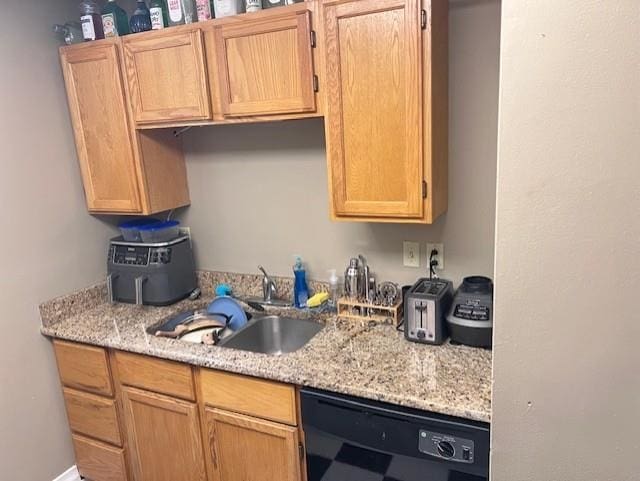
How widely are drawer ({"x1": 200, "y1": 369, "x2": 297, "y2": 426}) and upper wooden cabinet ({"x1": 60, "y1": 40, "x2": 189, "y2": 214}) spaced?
33.7 inches

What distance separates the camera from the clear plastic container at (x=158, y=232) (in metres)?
2.30

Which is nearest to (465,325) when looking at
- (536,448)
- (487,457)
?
(487,457)

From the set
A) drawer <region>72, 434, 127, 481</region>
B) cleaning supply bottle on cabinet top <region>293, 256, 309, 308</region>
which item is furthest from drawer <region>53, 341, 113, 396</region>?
cleaning supply bottle on cabinet top <region>293, 256, 309, 308</region>

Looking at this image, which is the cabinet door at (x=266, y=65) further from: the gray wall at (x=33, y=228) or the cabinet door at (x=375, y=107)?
the gray wall at (x=33, y=228)

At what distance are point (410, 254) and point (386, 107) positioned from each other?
662mm

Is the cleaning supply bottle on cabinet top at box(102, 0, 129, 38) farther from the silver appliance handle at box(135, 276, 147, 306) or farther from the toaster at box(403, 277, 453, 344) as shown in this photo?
the toaster at box(403, 277, 453, 344)

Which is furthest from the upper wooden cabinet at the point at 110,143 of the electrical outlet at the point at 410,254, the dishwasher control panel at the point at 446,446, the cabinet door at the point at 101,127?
the dishwasher control panel at the point at 446,446

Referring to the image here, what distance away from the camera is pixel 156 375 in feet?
6.15

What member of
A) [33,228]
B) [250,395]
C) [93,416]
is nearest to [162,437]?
[93,416]

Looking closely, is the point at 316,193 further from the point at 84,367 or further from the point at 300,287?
the point at 84,367

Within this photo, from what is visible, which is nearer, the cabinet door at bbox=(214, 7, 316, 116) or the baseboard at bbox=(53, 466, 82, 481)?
the cabinet door at bbox=(214, 7, 316, 116)

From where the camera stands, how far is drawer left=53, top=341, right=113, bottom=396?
201 cm

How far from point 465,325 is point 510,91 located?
2.97ft

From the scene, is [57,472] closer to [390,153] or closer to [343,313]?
[343,313]
